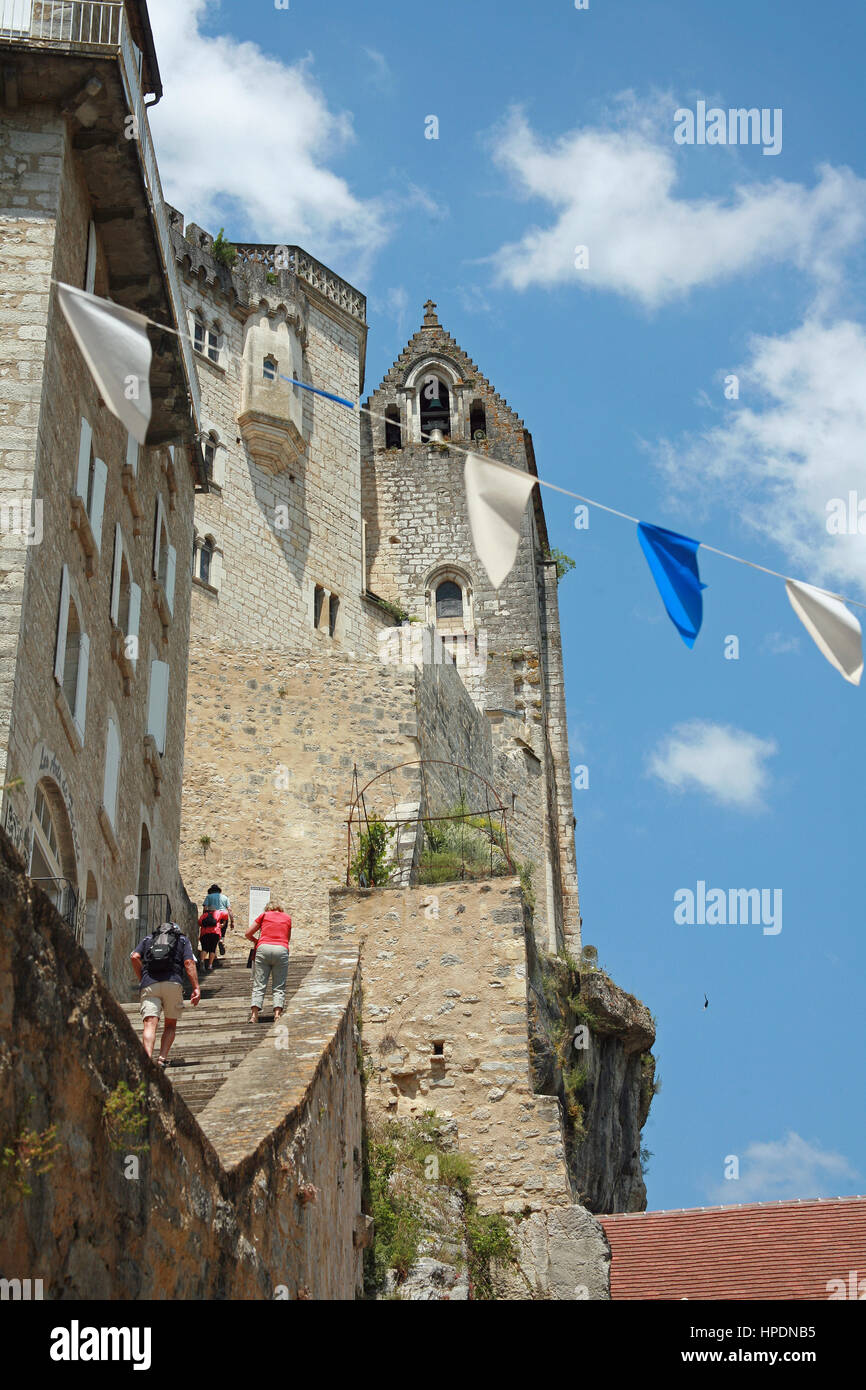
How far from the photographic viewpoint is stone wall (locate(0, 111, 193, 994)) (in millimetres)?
12727

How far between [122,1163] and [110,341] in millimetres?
4050

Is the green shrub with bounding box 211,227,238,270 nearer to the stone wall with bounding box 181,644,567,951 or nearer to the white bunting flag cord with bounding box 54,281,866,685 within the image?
the stone wall with bounding box 181,644,567,951

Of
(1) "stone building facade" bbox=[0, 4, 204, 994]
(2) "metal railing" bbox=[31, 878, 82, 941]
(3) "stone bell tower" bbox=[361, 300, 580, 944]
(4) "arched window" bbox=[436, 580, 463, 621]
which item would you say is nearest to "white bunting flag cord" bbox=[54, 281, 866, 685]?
(1) "stone building facade" bbox=[0, 4, 204, 994]

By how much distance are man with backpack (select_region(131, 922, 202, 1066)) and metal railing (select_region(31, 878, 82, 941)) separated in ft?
8.49

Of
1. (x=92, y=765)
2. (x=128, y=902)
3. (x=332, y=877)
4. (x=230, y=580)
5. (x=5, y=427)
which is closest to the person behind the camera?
(x=5, y=427)

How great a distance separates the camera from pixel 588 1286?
13.3 meters

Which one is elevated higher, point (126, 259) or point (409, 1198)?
point (126, 259)

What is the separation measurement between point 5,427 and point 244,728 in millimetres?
10383

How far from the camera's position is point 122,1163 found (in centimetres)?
579

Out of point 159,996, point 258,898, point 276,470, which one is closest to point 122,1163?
point 159,996

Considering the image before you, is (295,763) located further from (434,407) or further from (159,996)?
(434,407)

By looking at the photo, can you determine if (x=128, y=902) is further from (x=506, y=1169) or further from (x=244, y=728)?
(x=244, y=728)
